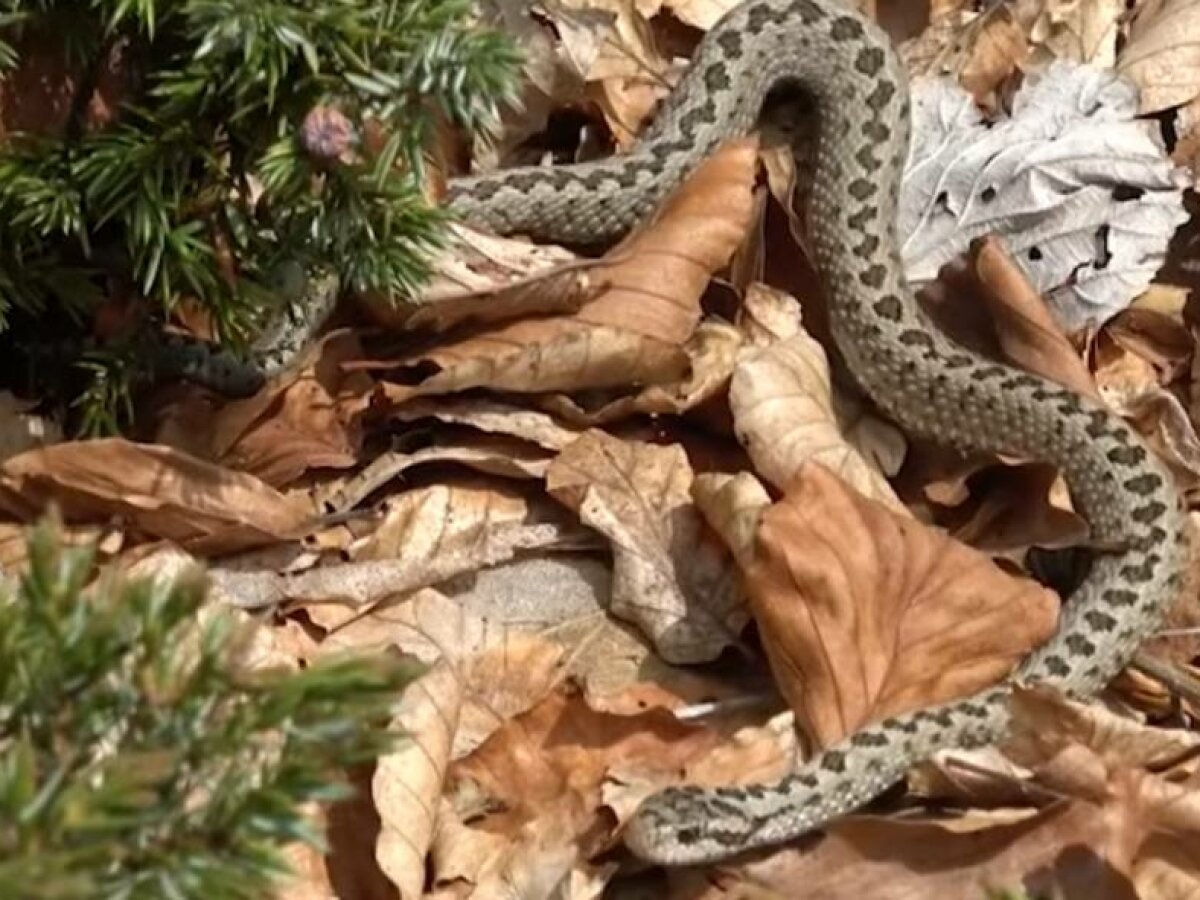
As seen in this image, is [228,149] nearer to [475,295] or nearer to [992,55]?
[475,295]

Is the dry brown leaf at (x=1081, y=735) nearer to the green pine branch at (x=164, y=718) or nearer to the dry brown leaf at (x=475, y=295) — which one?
the dry brown leaf at (x=475, y=295)

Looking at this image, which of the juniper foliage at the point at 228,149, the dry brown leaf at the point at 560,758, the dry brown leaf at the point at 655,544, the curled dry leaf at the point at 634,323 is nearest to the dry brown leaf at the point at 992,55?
the curled dry leaf at the point at 634,323

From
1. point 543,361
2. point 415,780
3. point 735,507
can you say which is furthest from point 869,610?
point 415,780

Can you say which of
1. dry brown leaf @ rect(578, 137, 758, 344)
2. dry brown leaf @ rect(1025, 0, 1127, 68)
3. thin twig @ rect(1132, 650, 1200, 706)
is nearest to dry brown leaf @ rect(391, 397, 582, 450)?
dry brown leaf @ rect(578, 137, 758, 344)

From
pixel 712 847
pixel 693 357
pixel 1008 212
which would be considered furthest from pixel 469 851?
pixel 1008 212

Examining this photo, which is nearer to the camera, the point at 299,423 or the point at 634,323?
the point at 299,423

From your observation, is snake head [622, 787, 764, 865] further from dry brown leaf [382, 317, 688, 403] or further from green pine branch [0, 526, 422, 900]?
green pine branch [0, 526, 422, 900]
